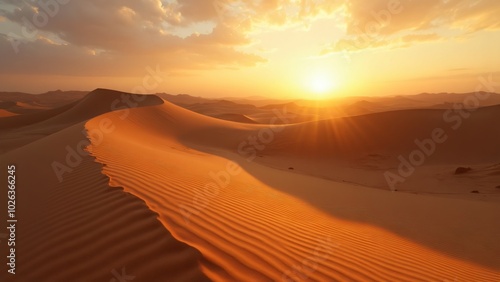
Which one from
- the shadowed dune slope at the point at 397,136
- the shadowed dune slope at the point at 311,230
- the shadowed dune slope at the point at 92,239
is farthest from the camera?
the shadowed dune slope at the point at 397,136

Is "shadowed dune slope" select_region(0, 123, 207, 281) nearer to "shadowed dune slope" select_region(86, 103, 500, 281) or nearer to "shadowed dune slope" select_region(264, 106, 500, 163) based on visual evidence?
"shadowed dune slope" select_region(86, 103, 500, 281)

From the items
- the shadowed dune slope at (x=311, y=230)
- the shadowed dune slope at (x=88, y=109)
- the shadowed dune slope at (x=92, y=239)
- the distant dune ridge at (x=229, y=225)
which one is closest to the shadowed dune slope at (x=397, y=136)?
the distant dune ridge at (x=229, y=225)

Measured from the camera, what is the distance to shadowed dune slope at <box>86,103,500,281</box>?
298cm

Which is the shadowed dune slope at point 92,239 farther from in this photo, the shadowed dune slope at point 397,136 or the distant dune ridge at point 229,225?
the shadowed dune slope at point 397,136

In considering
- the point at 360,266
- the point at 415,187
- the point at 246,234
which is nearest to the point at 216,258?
the point at 246,234

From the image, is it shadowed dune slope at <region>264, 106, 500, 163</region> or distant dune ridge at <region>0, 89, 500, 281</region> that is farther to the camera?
shadowed dune slope at <region>264, 106, 500, 163</region>

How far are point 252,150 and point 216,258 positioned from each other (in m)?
15.2

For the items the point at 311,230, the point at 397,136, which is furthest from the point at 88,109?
the point at 311,230

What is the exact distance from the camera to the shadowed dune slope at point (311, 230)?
2.98 m

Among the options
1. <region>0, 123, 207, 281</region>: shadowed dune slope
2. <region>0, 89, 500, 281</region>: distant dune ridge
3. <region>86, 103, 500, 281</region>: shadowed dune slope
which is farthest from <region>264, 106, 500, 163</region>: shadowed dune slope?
<region>0, 123, 207, 281</region>: shadowed dune slope

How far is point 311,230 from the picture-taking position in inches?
176

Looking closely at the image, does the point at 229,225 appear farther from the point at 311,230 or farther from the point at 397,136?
the point at 397,136

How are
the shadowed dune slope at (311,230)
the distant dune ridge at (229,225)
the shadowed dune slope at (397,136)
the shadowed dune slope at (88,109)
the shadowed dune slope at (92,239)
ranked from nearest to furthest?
the shadowed dune slope at (92,239) < the distant dune ridge at (229,225) < the shadowed dune slope at (311,230) < the shadowed dune slope at (397,136) < the shadowed dune slope at (88,109)

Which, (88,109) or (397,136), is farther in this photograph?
(88,109)
